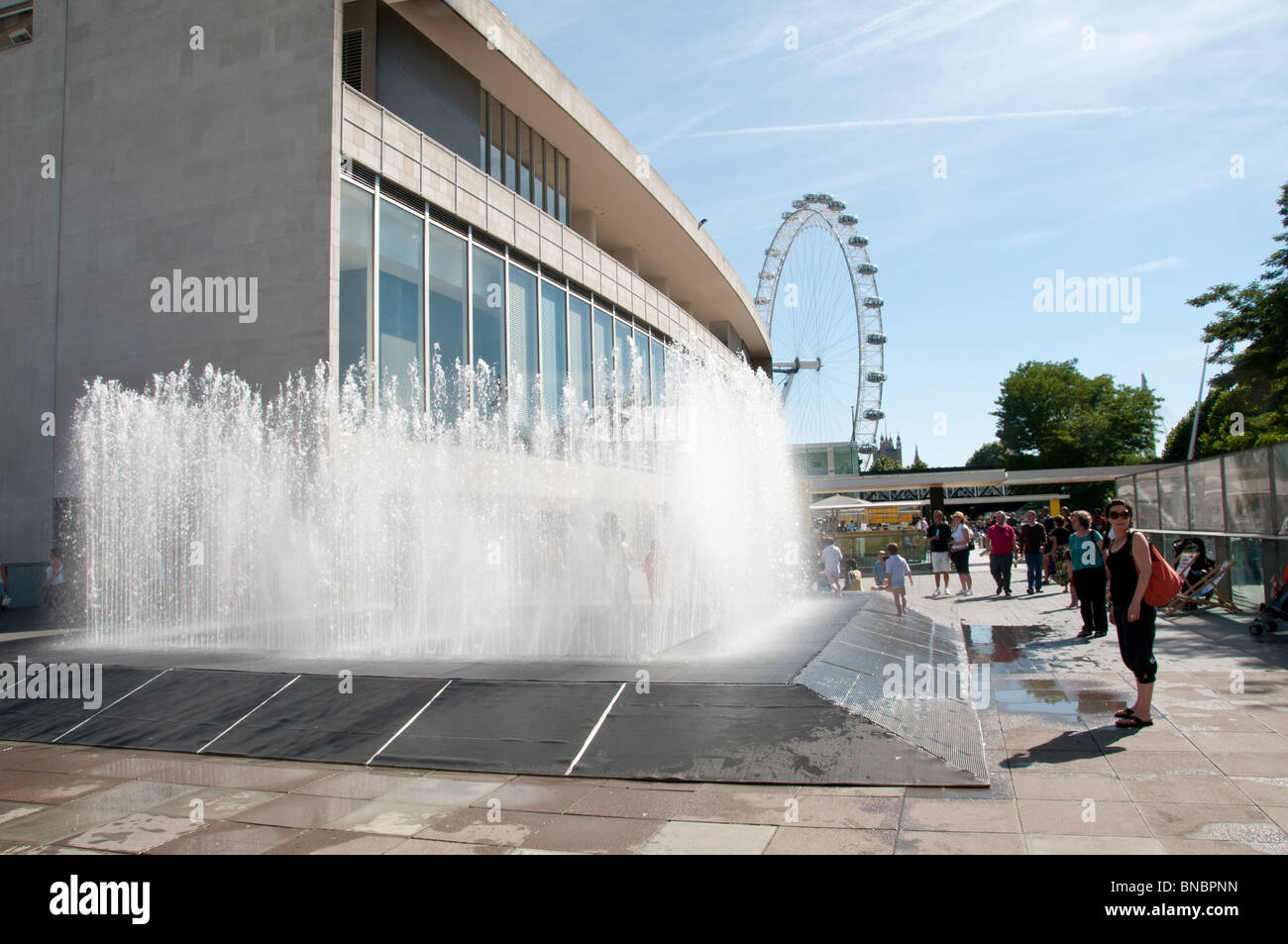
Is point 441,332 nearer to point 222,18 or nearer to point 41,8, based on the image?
point 222,18

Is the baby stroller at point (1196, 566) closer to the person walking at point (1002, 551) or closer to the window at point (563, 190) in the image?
the person walking at point (1002, 551)

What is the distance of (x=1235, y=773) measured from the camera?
17.4 ft

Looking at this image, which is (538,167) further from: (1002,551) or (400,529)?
(1002,551)

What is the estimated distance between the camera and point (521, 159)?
24.9 meters

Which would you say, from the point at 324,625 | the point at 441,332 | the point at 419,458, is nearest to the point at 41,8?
the point at 441,332

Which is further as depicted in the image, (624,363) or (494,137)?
(624,363)

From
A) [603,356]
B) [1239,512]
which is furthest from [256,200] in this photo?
[1239,512]

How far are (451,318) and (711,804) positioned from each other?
53.6 feet

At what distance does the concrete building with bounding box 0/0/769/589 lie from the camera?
1739cm

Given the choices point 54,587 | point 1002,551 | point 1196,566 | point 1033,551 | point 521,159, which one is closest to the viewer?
point 1196,566

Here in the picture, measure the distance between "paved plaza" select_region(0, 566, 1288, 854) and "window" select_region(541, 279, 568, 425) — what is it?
17710 millimetres

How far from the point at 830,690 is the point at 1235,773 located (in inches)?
102

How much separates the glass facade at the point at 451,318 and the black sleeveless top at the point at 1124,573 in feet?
46.0

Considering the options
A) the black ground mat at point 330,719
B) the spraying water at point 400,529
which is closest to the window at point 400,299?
the spraying water at point 400,529
